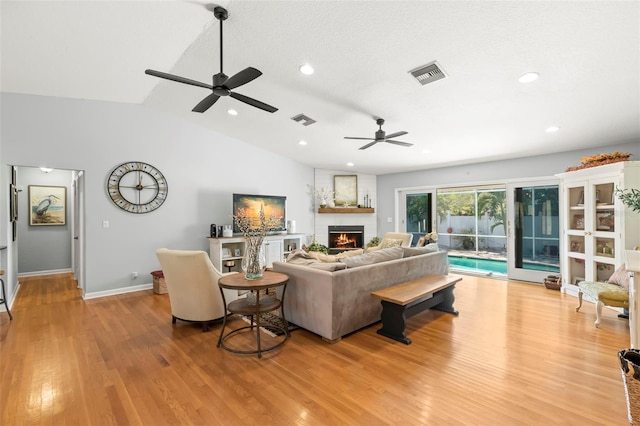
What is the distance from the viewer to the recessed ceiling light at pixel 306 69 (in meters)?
3.25

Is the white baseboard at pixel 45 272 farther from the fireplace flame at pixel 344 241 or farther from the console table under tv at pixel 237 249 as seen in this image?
the fireplace flame at pixel 344 241

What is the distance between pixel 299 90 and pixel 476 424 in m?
3.74

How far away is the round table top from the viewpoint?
2738 millimetres

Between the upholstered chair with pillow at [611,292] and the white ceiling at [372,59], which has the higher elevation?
the white ceiling at [372,59]

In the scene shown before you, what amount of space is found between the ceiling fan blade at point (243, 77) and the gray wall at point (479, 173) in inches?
218

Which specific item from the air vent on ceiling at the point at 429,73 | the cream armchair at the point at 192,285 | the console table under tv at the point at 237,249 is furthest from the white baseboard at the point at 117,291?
the air vent on ceiling at the point at 429,73

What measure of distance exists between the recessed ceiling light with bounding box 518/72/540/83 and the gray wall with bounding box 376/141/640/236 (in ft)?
10.2

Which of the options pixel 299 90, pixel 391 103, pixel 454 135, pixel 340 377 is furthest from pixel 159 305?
pixel 454 135

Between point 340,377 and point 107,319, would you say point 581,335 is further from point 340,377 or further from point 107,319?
point 107,319

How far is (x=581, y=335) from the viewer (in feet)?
10.4

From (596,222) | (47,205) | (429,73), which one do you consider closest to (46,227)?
(47,205)

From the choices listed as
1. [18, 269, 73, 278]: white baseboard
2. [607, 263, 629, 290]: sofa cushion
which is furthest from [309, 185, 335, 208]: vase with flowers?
[18, 269, 73, 278]: white baseboard

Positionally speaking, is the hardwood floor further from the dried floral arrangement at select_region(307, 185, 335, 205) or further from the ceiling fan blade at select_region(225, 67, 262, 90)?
the dried floral arrangement at select_region(307, 185, 335, 205)

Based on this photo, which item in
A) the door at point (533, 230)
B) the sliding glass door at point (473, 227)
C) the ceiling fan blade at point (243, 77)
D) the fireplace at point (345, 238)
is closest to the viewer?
the ceiling fan blade at point (243, 77)
